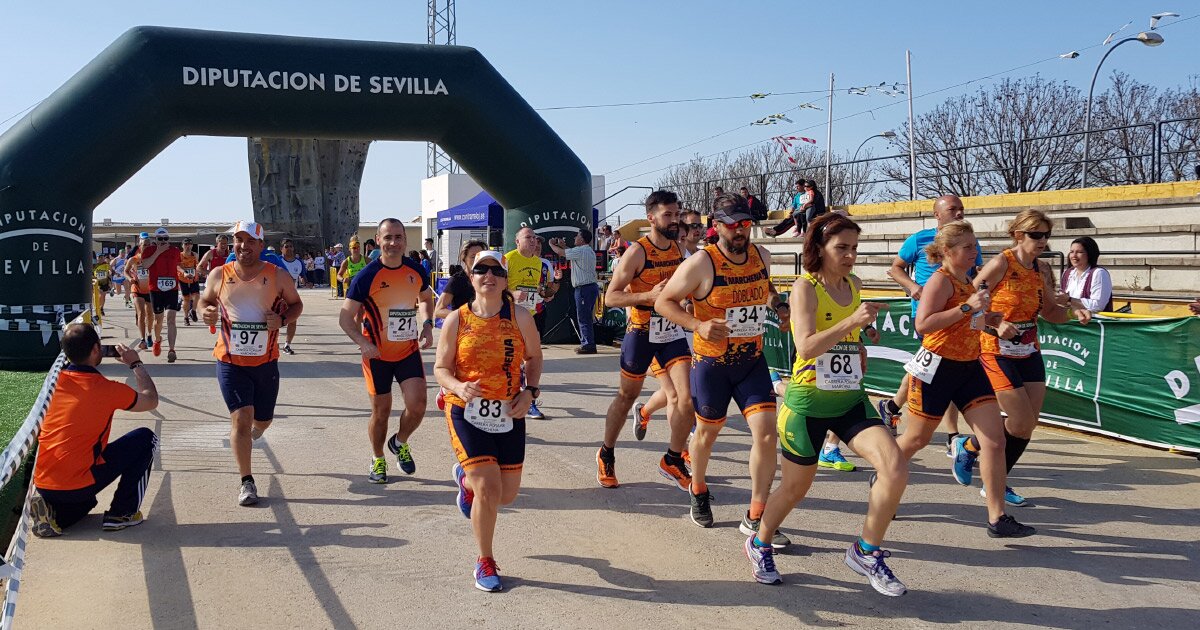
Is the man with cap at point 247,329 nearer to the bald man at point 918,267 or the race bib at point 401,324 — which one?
the race bib at point 401,324

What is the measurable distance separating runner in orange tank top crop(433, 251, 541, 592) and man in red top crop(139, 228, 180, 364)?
10410 millimetres

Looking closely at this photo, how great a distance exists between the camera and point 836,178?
28.2m

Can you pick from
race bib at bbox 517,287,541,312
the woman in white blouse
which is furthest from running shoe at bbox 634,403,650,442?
the woman in white blouse

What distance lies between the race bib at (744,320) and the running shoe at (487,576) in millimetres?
1818

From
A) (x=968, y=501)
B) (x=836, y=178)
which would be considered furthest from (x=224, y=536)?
(x=836, y=178)

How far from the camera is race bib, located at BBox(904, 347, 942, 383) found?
18.0ft

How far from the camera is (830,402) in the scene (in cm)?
459

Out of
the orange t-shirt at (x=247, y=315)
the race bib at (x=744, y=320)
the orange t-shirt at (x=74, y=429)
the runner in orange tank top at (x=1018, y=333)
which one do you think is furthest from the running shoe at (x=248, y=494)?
the runner in orange tank top at (x=1018, y=333)

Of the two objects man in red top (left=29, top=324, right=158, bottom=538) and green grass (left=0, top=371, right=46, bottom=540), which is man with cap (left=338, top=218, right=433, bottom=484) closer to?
man in red top (left=29, top=324, right=158, bottom=538)

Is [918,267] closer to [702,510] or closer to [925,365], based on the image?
[925,365]

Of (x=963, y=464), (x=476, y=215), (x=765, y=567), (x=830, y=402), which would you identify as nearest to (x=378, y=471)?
(x=765, y=567)

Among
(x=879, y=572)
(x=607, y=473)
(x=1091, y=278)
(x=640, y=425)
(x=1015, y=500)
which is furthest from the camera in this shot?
(x=1091, y=278)

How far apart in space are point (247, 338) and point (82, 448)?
4.02 ft

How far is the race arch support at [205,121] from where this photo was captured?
1279cm
